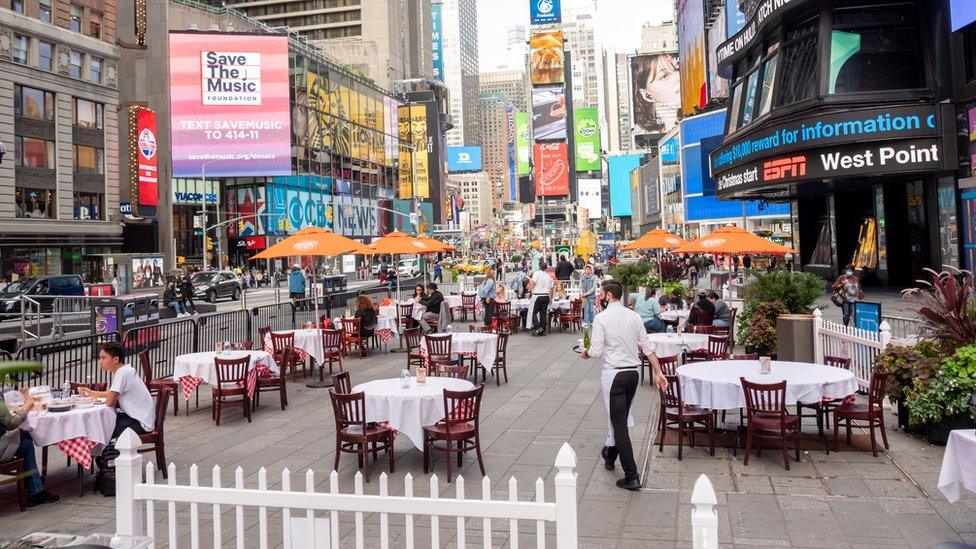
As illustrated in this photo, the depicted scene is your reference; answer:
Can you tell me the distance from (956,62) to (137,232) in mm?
49948

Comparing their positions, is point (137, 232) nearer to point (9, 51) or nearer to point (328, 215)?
point (9, 51)

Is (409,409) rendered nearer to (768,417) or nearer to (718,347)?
(768,417)

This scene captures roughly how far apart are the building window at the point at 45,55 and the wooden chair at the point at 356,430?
47.1 meters

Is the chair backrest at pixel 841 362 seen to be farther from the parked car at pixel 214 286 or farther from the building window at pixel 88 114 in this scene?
the building window at pixel 88 114

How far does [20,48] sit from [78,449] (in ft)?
150

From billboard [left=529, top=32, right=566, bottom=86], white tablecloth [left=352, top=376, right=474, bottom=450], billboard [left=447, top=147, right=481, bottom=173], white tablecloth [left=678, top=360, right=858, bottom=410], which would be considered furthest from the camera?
billboard [left=447, top=147, right=481, bottom=173]

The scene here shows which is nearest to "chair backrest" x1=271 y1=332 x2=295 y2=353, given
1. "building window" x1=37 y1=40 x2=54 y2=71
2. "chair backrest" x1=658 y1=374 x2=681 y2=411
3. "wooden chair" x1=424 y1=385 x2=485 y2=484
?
"wooden chair" x1=424 y1=385 x2=485 y2=484

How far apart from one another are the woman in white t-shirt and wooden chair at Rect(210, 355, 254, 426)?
266cm

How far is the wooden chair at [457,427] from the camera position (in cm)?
824

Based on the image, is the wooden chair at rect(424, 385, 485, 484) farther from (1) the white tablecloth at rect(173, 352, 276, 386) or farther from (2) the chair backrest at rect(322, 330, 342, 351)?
(2) the chair backrest at rect(322, 330, 342, 351)

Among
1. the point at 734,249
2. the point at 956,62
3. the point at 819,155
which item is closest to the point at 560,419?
the point at 734,249

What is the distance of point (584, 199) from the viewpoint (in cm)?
18662

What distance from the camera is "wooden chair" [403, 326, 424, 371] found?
49.7 ft

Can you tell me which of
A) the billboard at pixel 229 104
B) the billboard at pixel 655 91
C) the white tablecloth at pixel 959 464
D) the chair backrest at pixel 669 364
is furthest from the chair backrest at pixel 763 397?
the billboard at pixel 655 91
